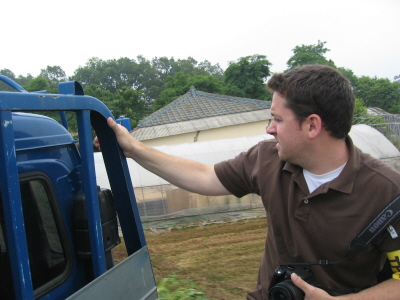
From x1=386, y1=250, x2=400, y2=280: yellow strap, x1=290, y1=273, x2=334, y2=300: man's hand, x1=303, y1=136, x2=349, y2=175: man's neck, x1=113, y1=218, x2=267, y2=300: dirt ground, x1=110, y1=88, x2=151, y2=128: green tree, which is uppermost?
x1=110, y1=88, x2=151, y2=128: green tree

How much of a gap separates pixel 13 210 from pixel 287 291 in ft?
3.55

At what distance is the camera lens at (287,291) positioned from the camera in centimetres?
157

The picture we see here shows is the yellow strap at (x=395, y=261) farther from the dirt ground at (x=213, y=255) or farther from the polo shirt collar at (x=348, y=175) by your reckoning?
the dirt ground at (x=213, y=255)

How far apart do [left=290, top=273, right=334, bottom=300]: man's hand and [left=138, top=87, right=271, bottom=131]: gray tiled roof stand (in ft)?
52.4

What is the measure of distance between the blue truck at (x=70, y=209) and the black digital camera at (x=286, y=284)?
58cm

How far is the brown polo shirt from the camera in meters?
1.58

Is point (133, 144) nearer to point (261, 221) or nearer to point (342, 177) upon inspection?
point (342, 177)

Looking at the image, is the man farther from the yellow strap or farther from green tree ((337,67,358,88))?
green tree ((337,67,358,88))

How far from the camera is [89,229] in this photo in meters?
1.62

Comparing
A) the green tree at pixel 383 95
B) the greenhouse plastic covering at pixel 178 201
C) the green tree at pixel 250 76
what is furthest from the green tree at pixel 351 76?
the greenhouse plastic covering at pixel 178 201

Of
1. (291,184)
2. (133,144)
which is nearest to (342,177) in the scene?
(291,184)

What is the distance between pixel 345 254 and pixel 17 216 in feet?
4.18

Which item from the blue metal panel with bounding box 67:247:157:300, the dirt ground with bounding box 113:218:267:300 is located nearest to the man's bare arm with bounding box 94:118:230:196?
the blue metal panel with bounding box 67:247:157:300

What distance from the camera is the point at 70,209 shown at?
1894mm
